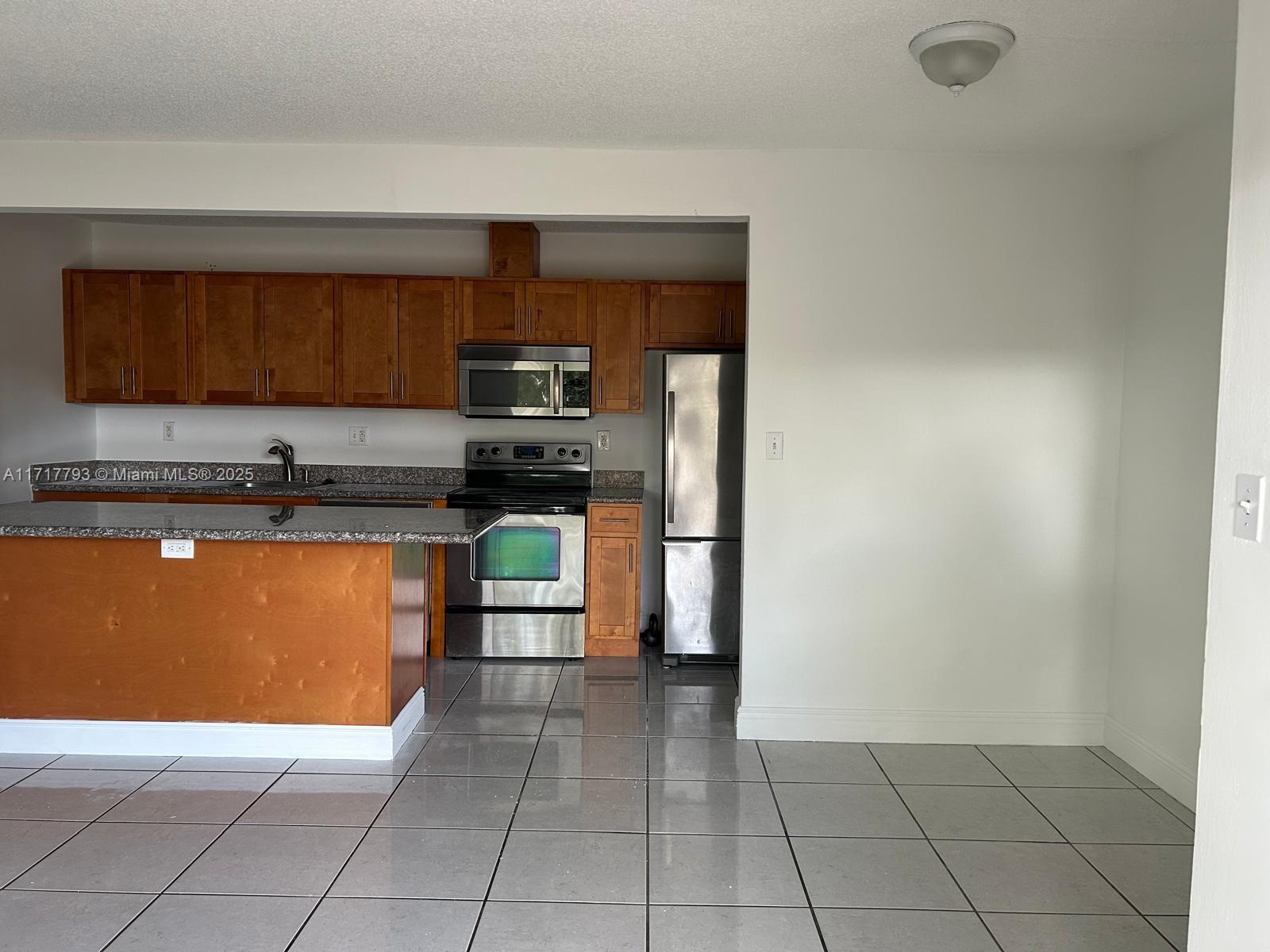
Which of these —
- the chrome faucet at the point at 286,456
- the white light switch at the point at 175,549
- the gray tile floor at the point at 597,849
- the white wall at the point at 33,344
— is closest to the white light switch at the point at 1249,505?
the gray tile floor at the point at 597,849

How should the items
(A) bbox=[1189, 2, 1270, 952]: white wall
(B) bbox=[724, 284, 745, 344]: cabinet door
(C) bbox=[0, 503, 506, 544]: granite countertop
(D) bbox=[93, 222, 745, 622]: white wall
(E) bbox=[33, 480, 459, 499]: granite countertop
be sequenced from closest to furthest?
(A) bbox=[1189, 2, 1270, 952]: white wall < (C) bbox=[0, 503, 506, 544]: granite countertop < (E) bbox=[33, 480, 459, 499]: granite countertop < (B) bbox=[724, 284, 745, 344]: cabinet door < (D) bbox=[93, 222, 745, 622]: white wall

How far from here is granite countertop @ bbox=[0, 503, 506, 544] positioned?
3.14 meters

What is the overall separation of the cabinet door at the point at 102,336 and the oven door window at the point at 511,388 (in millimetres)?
1938

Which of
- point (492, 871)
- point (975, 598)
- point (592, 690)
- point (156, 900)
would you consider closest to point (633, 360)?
point (592, 690)

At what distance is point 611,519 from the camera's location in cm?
512

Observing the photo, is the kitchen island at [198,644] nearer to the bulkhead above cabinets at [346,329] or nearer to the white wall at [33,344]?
the white wall at [33,344]

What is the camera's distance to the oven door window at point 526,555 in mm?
5078

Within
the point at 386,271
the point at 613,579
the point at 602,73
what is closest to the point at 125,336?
the point at 386,271

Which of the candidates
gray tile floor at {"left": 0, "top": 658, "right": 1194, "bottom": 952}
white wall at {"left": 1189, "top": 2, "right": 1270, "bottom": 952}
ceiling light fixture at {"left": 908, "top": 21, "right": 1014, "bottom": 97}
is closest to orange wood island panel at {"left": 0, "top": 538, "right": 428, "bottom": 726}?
gray tile floor at {"left": 0, "top": 658, "right": 1194, "bottom": 952}

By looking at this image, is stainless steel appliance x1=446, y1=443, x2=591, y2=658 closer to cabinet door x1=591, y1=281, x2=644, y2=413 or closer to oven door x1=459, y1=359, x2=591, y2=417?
oven door x1=459, y1=359, x2=591, y2=417

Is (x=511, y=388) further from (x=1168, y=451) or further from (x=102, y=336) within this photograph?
(x=1168, y=451)

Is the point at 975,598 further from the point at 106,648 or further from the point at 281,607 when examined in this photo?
the point at 106,648

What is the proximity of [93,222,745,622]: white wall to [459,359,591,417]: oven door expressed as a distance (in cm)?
36

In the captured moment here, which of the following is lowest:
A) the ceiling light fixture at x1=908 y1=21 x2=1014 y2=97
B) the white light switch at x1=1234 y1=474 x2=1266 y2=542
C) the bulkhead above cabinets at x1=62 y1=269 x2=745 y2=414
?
the white light switch at x1=1234 y1=474 x2=1266 y2=542
